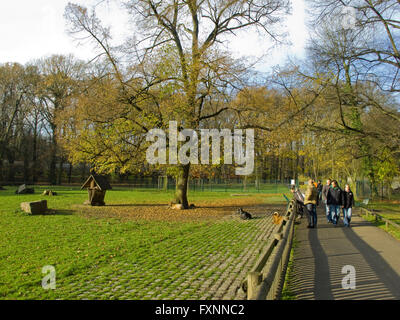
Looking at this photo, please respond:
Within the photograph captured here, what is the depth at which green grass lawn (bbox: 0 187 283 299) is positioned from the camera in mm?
5953

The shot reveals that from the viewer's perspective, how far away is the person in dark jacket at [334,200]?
14945mm

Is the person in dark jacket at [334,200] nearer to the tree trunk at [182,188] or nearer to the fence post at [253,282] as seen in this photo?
the tree trunk at [182,188]

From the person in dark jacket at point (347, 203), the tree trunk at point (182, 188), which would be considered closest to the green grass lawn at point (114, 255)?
the person in dark jacket at point (347, 203)

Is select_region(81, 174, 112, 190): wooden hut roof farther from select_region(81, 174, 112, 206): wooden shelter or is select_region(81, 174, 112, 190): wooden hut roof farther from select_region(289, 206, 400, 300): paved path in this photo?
select_region(289, 206, 400, 300): paved path

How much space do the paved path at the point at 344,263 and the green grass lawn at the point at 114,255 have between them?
5.50ft

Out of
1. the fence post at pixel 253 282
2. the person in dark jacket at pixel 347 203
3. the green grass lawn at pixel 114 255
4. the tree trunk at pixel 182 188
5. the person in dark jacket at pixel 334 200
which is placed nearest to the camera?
the fence post at pixel 253 282

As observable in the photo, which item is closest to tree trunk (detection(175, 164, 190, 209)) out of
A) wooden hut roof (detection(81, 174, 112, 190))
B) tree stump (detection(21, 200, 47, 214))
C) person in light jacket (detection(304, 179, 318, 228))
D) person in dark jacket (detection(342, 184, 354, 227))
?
wooden hut roof (detection(81, 174, 112, 190))

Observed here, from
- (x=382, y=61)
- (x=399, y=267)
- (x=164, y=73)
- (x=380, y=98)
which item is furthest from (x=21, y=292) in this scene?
(x=380, y=98)

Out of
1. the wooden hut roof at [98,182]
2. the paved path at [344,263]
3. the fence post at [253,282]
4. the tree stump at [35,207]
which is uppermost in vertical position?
the wooden hut roof at [98,182]

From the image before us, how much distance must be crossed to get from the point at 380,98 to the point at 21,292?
19993mm

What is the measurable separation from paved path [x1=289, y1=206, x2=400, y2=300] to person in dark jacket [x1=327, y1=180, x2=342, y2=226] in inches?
62.0

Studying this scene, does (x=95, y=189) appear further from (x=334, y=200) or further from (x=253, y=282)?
(x=253, y=282)

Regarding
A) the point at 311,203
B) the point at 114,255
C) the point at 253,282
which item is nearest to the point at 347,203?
the point at 311,203

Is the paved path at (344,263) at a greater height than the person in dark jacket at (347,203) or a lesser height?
lesser
